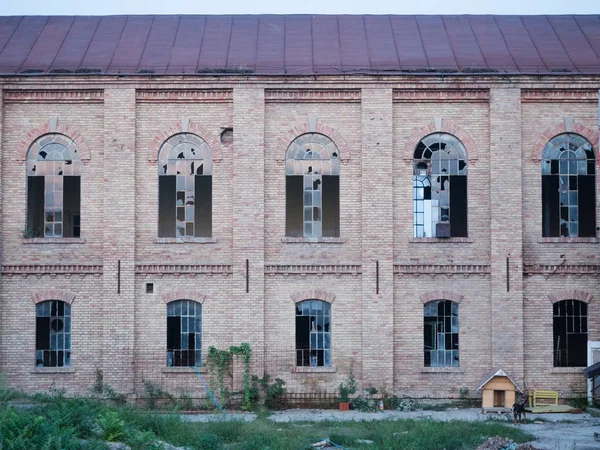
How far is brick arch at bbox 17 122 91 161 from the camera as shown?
909 inches

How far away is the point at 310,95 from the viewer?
23.1 meters

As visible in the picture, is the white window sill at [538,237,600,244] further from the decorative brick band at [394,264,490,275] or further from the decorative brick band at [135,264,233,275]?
the decorative brick band at [135,264,233,275]

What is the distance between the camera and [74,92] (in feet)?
75.8

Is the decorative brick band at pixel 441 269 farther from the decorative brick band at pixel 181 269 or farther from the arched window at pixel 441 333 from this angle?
the decorative brick band at pixel 181 269

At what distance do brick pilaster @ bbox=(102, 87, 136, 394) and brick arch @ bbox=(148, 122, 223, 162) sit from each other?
59 cm

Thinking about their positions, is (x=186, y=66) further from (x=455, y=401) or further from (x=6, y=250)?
(x=455, y=401)

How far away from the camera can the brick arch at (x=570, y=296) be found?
75.1ft

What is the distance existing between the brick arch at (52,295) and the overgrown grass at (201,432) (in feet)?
11.8

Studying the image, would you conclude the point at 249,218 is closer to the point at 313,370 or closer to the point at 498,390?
the point at 313,370

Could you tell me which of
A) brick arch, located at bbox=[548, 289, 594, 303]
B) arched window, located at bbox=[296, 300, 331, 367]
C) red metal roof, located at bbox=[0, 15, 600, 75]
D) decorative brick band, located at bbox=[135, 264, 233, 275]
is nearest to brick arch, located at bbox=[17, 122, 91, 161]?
red metal roof, located at bbox=[0, 15, 600, 75]

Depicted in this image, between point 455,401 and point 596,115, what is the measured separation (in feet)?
27.5

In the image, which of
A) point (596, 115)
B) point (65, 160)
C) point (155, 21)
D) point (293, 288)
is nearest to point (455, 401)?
point (293, 288)

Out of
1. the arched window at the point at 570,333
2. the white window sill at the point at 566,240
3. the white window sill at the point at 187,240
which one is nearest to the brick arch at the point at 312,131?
the white window sill at the point at 187,240

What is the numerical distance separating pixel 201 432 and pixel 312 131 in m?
8.92
